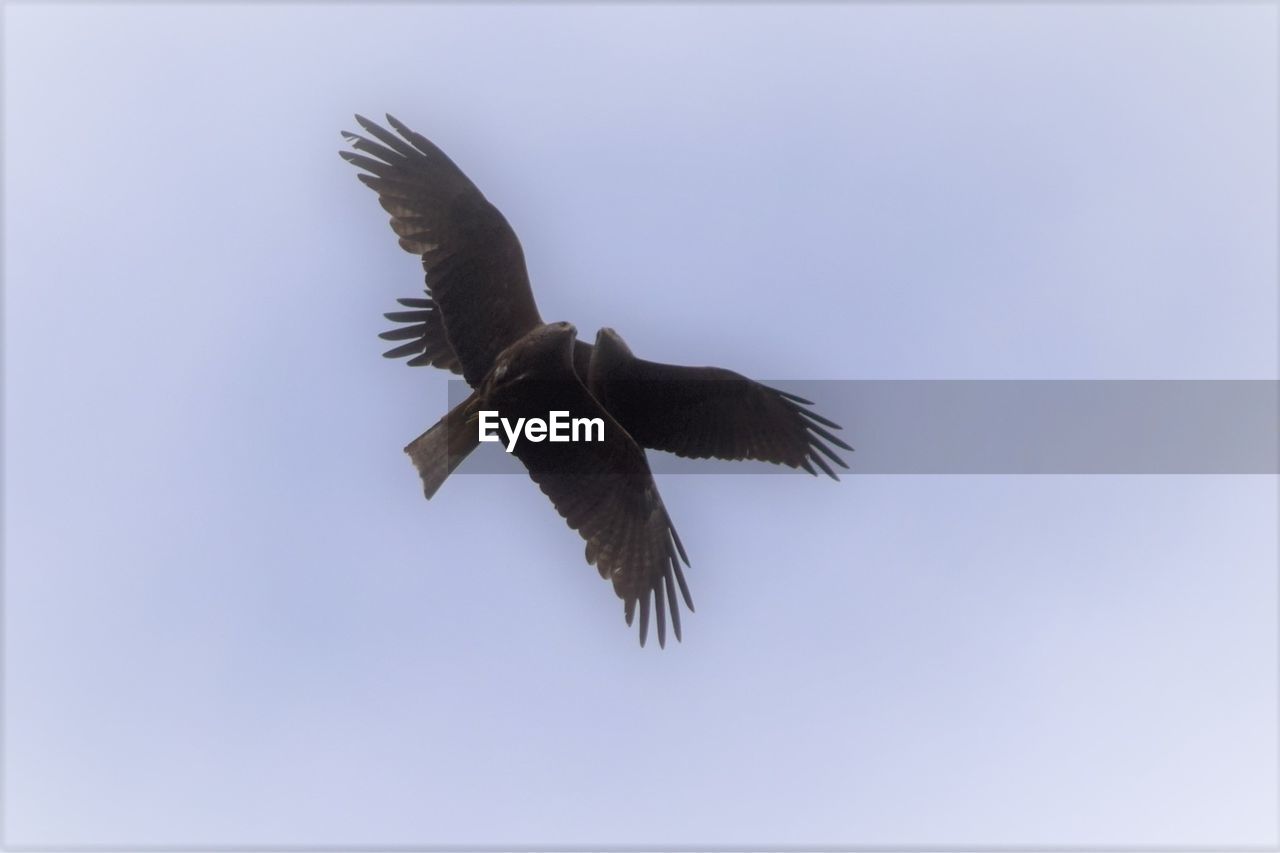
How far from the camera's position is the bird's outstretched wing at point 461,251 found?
10258 mm

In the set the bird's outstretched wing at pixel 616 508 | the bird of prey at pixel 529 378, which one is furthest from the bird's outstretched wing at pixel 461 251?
the bird's outstretched wing at pixel 616 508

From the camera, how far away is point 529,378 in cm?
1008

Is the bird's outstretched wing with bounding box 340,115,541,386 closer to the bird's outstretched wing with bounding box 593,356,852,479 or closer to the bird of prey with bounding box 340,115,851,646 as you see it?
the bird of prey with bounding box 340,115,851,646

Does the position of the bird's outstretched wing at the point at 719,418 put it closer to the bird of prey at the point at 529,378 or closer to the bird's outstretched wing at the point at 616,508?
the bird of prey at the point at 529,378

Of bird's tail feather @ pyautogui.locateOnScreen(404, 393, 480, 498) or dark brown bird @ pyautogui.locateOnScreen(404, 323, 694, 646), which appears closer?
dark brown bird @ pyautogui.locateOnScreen(404, 323, 694, 646)

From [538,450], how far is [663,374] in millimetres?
1014

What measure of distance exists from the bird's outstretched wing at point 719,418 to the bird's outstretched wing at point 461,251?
90cm

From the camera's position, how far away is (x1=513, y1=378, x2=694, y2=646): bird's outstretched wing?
10.2 metres

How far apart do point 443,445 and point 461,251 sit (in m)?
1.30

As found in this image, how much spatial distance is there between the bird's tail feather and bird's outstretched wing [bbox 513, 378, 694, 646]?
37cm

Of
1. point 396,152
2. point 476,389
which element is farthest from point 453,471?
point 396,152

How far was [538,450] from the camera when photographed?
10.4 metres

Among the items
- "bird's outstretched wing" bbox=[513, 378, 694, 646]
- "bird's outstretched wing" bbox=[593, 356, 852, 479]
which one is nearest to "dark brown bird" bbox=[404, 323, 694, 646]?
"bird's outstretched wing" bbox=[513, 378, 694, 646]

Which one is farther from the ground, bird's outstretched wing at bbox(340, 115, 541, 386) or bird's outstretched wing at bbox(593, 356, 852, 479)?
bird's outstretched wing at bbox(340, 115, 541, 386)
